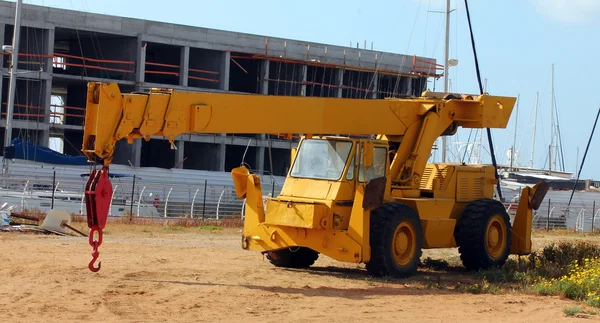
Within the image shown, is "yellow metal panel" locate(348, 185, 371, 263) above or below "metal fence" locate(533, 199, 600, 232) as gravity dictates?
above

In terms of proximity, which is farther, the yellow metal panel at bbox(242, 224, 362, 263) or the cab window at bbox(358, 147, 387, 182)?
the cab window at bbox(358, 147, 387, 182)

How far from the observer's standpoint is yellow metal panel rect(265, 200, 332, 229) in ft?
55.2

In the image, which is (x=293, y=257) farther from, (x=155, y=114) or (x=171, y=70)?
(x=171, y=70)

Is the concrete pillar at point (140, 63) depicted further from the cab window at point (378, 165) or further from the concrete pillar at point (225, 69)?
the cab window at point (378, 165)

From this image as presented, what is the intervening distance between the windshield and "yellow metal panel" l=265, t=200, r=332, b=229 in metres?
0.84

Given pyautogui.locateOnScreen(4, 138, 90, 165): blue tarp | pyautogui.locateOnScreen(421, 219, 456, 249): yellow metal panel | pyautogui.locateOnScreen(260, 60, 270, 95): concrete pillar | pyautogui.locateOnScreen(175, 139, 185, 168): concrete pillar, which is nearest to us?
pyautogui.locateOnScreen(421, 219, 456, 249): yellow metal panel

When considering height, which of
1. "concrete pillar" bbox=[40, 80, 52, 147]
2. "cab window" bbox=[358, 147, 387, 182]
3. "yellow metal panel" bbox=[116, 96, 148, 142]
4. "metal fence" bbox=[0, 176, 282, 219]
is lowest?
"metal fence" bbox=[0, 176, 282, 219]

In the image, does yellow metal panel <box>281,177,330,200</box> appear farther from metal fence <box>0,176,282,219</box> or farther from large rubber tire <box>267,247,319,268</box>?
metal fence <box>0,176,282,219</box>

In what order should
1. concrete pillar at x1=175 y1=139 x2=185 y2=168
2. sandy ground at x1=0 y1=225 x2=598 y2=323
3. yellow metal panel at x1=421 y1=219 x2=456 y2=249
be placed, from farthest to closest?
concrete pillar at x1=175 y1=139 x2=185 y2=168
yellow metal panel at x1=421 y1=219 x2=456 y2=249
sandy ground at x1=0 y1=225 x2=598 y2=323

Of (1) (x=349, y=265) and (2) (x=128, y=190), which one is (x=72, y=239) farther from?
(2) (x=128, y=190)

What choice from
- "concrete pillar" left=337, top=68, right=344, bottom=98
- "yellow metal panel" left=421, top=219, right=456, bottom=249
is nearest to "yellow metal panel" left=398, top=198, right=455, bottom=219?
"yellow metal panel" left=421, top=219, right=456, bottom=249

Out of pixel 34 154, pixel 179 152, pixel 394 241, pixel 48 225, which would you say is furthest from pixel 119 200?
pixel 394 241

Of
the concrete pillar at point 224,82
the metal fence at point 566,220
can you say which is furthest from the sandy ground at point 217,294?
the concrete pillar at point 224,82

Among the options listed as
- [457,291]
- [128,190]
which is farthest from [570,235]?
[457,291]
